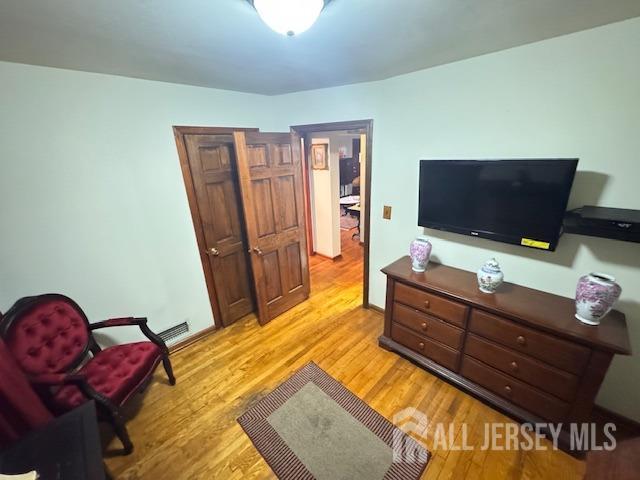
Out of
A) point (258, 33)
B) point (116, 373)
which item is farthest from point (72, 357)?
point (258, 33)

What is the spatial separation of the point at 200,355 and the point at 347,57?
8.69 ft

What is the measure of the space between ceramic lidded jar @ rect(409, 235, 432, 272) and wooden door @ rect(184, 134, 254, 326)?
66.6 inches

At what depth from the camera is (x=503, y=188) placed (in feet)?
5.37

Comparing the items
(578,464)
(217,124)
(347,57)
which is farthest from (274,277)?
(578,464)

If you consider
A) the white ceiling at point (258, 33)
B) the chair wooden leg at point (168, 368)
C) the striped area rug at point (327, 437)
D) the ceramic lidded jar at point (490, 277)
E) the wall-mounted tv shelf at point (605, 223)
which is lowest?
the striped area rug at point (327, 437)

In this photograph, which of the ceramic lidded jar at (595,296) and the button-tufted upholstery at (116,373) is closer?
the ceramic lidded jar at (595,296)

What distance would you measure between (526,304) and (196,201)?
260 centimetres

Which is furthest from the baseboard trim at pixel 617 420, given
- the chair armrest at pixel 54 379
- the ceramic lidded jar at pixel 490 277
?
the chair armrest at pixel 54 379

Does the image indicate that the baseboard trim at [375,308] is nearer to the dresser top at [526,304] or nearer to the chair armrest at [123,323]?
the dresser top at [526,304]

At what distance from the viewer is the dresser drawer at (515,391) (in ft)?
4.99

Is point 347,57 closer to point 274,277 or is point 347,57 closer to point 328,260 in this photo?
point 274,277

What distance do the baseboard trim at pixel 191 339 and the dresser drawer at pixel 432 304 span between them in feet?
6.19

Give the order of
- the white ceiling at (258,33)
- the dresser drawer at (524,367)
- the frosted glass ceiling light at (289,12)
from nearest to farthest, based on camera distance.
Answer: the frosted glass ceiling light at (289,12) < the white ceiling at (258,33) < the dresser drawer at (524,367)

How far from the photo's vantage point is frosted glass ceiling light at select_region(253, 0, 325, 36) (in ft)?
2.85
